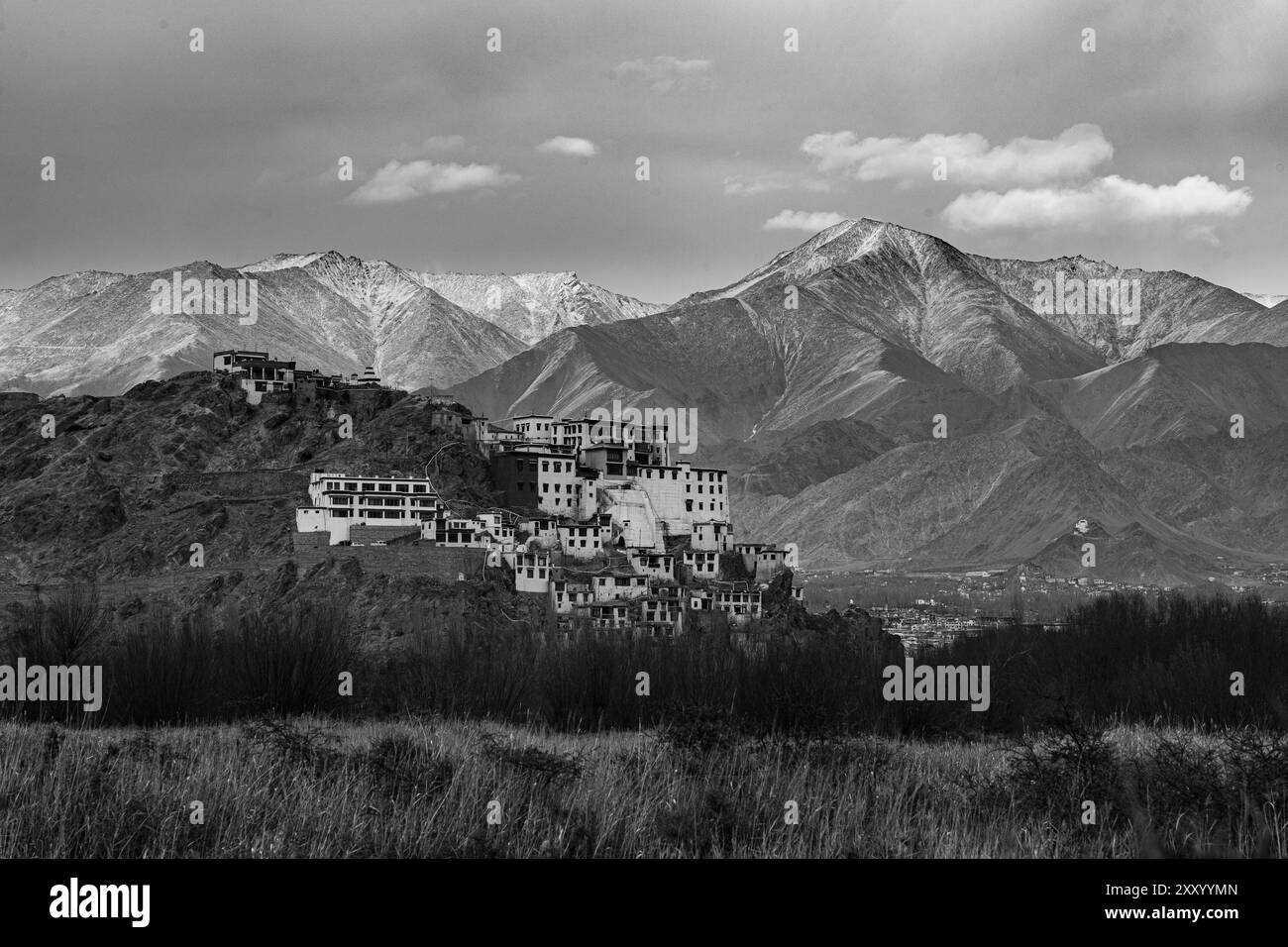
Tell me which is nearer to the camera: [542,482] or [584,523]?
[584,523]

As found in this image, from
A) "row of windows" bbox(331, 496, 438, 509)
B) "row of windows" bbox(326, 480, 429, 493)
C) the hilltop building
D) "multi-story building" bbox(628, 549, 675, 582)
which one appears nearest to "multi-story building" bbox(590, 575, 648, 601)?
the hilltop building

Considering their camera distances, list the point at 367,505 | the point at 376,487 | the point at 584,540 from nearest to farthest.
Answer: the point at 367,505 < the point at 376,487 < the point at 584,540

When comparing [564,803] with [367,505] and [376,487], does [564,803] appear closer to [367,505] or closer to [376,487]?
[367,505]

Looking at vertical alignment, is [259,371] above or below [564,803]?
above

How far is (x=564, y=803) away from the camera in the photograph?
60.5 ft

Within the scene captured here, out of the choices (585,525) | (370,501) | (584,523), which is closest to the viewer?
(370,501)

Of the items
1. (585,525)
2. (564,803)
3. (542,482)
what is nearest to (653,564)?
(585,525)

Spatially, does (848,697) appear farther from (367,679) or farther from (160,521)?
(160,521)

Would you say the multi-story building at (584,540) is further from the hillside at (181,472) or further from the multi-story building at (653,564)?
the hillside at (181,472)

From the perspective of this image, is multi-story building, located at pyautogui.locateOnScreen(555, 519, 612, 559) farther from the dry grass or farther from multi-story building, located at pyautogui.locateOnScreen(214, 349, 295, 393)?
the dry grass

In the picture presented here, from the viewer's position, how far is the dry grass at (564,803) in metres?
16.5

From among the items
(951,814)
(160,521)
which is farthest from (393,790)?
(160,521)

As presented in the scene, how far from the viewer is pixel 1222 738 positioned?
31047 mm
